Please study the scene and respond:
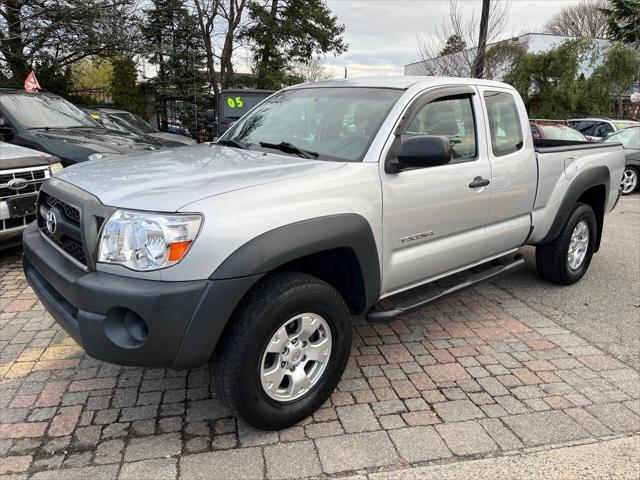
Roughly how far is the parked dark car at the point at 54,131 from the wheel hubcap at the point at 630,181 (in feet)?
34.2

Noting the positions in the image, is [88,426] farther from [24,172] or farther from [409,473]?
[24,172]

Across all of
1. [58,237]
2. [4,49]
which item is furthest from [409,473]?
[4,49]

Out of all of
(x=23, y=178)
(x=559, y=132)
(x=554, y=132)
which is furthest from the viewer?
(x=559, y=132)

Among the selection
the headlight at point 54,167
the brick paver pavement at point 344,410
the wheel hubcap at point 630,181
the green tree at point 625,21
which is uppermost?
the green tree at point 625,21

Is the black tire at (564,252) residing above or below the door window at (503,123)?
below

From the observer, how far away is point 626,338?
417 centimetres

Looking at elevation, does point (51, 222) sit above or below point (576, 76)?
below

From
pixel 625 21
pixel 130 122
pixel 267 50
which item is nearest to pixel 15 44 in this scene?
pixel 130 122

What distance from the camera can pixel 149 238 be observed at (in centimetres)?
236

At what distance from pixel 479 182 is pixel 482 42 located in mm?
13510

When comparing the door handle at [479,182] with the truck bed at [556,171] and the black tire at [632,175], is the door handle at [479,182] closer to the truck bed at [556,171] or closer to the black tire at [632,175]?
the truck bed at [556,171]

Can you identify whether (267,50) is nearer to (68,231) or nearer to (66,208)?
(66,208)

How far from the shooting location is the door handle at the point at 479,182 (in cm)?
367

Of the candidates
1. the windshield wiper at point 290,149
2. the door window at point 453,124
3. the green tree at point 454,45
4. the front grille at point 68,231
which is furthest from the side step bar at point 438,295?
the green tree at point 454,45
